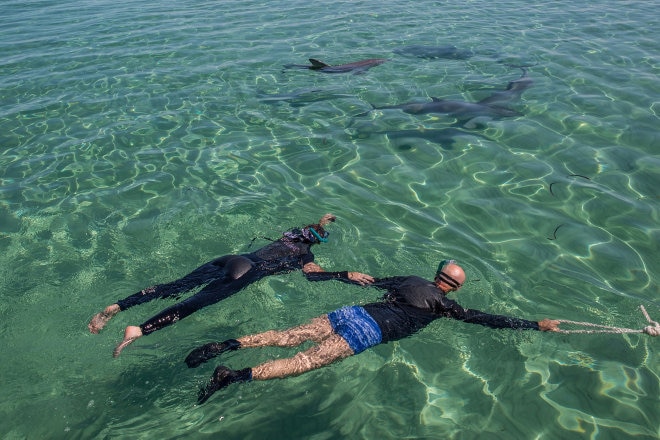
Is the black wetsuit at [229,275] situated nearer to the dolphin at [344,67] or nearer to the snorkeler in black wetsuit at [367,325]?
the snorkeler in black wetsuit at [367,325]

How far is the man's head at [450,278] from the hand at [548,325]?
829 millimetres

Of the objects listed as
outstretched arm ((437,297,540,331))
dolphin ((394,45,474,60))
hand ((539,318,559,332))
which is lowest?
hand ((539,318,559,332))

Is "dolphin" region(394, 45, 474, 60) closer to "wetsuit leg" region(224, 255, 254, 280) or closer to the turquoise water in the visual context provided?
the turquoise water

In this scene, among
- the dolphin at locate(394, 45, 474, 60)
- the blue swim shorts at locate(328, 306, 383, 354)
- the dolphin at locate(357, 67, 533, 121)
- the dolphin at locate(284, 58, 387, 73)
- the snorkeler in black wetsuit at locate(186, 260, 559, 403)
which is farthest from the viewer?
the dolphin at locate(394, 45, 474, 60)

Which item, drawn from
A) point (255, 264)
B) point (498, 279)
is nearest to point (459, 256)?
point (498, 279)

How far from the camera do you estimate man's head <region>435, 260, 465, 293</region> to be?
16.2ft

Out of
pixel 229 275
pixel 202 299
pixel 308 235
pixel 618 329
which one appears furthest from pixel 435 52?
pixel 202 299

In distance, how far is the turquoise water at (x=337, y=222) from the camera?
4152 mm

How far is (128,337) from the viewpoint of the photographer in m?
4.50

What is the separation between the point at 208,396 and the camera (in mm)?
3975

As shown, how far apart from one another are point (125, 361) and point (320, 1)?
16.8m

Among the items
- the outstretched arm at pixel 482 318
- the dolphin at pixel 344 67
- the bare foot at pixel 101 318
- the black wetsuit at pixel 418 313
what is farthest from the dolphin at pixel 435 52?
the bare foot at pixel 101 318

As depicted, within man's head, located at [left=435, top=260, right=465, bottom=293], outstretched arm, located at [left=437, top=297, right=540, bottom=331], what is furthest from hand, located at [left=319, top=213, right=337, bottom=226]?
outstretched arm, located at [left=437, top=297, right=540, bottom=331]

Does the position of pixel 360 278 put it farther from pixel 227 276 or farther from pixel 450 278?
pixel 227 276
